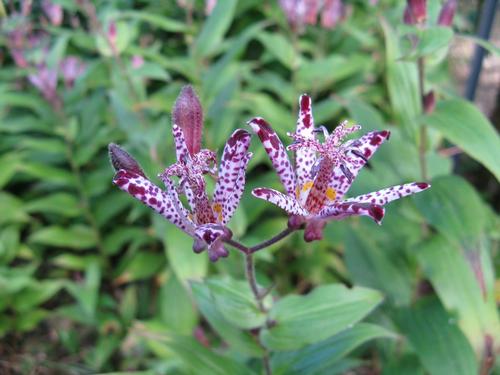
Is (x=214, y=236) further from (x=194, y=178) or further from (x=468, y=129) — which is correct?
(x=468, y=129)

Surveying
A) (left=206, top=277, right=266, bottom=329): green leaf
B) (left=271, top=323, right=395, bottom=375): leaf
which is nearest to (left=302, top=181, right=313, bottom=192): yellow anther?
(left=206, top=277, right=266, bottom=329): green leaf

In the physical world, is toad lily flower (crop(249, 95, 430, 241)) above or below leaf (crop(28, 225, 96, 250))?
above

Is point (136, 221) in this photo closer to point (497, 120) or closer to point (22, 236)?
point (22, 236)

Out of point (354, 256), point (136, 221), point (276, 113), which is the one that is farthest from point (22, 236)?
point (354, 256)

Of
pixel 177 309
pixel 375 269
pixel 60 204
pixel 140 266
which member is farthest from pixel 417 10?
pixel 60 204

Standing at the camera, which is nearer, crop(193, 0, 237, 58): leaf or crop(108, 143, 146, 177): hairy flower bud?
crop(108, 143, 146, 177): hairy flower bud

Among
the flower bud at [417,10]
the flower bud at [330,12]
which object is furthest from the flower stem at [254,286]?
the flower bud at [330,12]

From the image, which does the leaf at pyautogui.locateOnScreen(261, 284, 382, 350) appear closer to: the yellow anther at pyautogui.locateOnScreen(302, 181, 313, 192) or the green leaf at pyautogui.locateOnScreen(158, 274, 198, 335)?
the yellow anther at pyautogui.locateOnScreen(302, 181, 313, 192)
